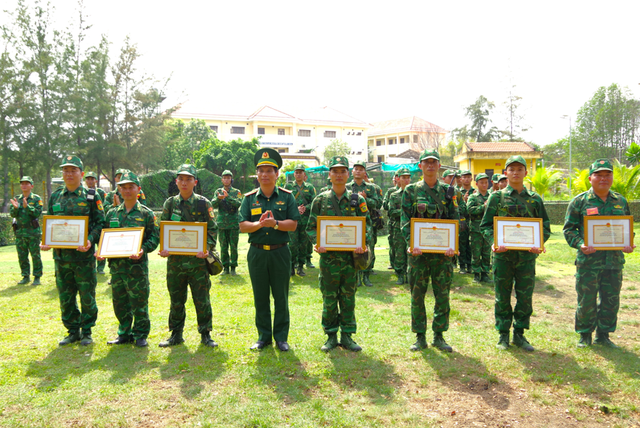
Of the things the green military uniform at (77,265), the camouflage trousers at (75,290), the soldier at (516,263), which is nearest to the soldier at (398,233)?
the soldier at (516,263)

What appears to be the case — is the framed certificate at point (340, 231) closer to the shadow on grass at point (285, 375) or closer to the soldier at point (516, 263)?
the shadow on grass at point (285, 375)

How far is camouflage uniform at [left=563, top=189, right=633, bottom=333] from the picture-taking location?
528 cm

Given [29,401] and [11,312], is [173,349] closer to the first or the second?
[29,401]

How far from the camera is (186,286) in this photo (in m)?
5.43

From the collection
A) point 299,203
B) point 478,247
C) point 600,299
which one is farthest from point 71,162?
point 478,247

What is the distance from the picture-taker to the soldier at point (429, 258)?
5152 mm

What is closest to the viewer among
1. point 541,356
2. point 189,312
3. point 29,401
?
point 29,401

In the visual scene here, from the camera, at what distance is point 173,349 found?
5398 mm

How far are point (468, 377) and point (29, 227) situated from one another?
9.63m

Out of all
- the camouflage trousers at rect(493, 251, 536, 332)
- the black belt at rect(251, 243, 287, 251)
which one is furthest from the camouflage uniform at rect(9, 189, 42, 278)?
the camouflage trousers at rect(493, 251, 536, 332)

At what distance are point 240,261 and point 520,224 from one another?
8572 mm

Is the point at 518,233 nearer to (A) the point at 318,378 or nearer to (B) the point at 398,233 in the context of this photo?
(A) the point at 318,378

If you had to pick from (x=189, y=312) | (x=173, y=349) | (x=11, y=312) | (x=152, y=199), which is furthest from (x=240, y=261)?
(x=152, y=199)

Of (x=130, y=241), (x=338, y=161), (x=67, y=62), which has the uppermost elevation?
(x=67, y=62)
